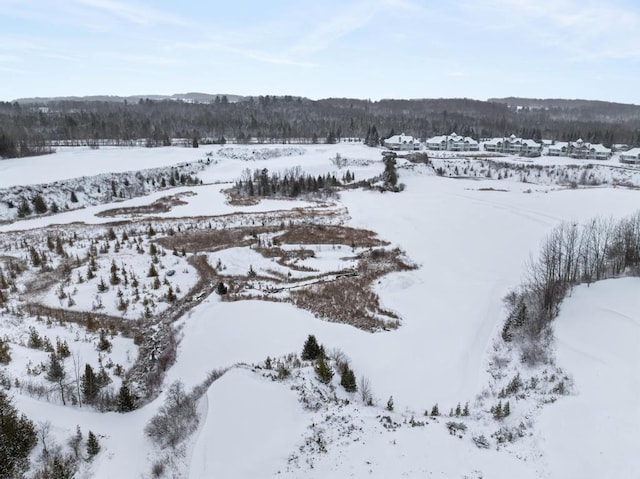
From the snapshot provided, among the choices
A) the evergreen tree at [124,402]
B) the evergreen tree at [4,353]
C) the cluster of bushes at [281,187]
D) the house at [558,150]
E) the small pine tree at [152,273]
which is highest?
the house at [558,150]

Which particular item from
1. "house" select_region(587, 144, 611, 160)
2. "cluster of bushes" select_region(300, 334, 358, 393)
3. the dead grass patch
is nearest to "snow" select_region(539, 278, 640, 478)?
"cluster of bushes" select_region(300, 334, 358, 393)

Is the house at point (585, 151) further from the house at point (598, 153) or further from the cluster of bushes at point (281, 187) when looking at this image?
the cluster of bushes at point (281, 187)

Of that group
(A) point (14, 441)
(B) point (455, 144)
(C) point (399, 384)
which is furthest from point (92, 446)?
(B) point (455, 144)

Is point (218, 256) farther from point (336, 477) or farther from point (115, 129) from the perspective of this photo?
point (115, 129)

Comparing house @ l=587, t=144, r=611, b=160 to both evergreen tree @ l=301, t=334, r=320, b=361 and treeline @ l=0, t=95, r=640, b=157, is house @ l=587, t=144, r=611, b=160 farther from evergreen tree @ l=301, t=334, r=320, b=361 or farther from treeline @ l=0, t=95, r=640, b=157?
evergreen tree @ l=301, t=334, r=320, b=361

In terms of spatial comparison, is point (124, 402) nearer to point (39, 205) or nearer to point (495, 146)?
point (39, 205)

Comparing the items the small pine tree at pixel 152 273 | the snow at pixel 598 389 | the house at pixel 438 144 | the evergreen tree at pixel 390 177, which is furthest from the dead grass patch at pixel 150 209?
the house at pixel 438 144

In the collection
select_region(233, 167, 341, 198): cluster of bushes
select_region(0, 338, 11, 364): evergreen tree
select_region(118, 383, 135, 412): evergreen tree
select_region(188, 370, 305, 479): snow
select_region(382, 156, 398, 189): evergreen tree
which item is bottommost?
select_region(118, 383, 135, 412): evergreen tree
